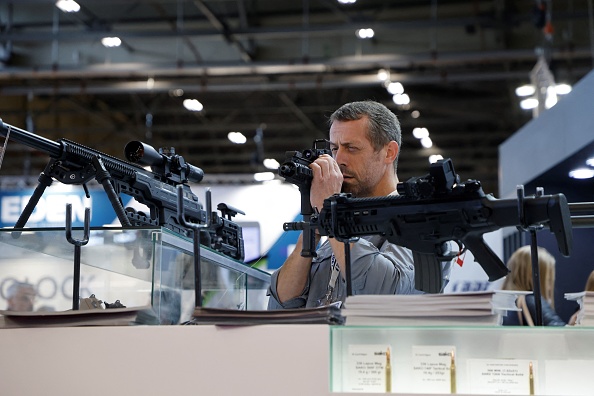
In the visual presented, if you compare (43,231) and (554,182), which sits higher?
(554,182)

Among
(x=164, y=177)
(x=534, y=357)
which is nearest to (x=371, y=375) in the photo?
(x=534, y=357)

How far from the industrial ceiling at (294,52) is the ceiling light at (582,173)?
2139 millimetres

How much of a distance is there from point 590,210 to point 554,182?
16.7 ft

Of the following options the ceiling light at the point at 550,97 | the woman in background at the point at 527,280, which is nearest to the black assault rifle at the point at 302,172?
the woman in background at the point at 527,280

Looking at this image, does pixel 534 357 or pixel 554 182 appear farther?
pixel 554 182

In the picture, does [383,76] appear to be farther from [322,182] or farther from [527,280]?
[322,182]

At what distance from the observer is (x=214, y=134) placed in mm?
14539

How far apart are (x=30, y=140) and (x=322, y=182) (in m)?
0.86

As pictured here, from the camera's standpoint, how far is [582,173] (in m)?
6.55

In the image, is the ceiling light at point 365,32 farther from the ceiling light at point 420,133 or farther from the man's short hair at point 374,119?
the man's short hair at point 374,119

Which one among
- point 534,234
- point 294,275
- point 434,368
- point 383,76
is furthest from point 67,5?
point 434,368

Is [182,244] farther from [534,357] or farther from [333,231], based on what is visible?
[534,357]

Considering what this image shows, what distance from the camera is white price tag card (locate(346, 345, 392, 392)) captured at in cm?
152

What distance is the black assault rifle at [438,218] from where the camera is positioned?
161 cm
